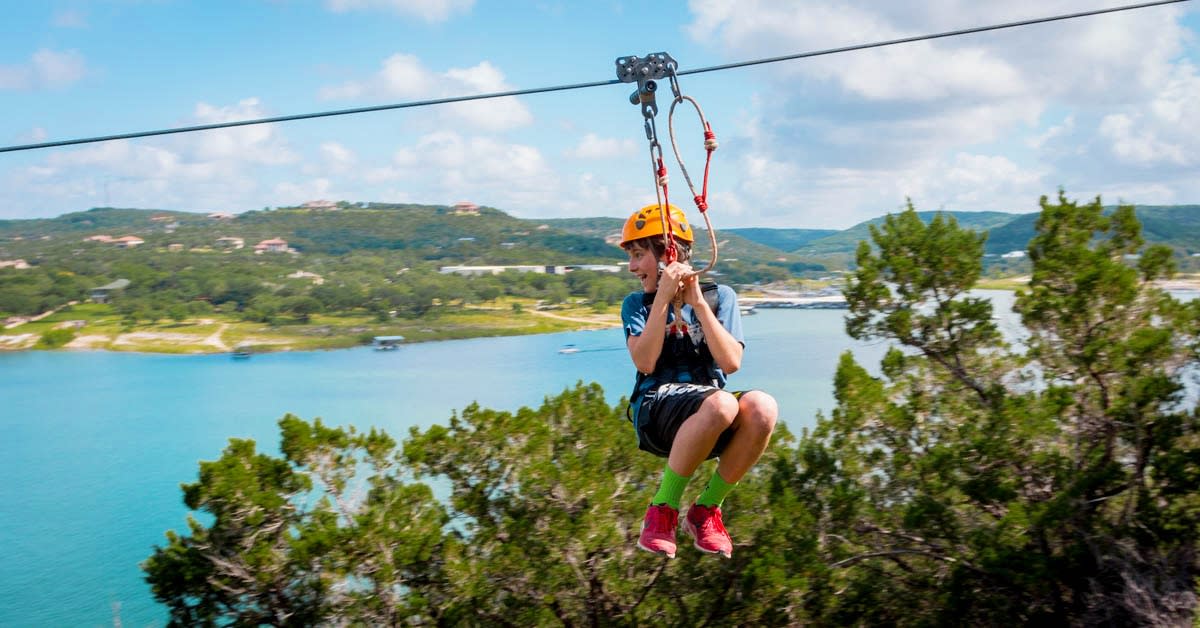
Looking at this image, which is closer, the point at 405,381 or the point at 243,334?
the point at 405,381

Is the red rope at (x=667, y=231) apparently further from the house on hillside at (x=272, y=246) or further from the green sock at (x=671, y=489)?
the house on hillside at (x=272, y=246)

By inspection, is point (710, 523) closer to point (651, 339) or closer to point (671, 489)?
point (671, 489)

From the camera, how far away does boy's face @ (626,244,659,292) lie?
2834mm

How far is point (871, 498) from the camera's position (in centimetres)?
1196

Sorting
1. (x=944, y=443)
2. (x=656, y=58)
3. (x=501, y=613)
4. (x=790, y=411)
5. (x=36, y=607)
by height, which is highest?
(x=656, y=58)

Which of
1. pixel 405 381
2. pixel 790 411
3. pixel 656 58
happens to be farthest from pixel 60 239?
pixel 656 58

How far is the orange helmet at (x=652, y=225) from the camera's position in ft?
9.14

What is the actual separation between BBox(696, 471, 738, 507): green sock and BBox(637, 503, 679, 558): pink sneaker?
5.5 inches

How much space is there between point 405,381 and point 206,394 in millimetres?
12239

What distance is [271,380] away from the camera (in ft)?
192

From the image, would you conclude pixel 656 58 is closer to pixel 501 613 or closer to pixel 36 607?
pixel 501 613

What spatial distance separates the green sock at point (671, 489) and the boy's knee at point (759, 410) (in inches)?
12.1

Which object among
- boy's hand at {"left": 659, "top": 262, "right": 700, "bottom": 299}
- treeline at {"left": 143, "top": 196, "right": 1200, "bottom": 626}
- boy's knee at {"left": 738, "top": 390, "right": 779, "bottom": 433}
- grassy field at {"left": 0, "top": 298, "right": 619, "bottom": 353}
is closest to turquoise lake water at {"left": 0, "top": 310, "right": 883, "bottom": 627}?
grassy field at {"left": 0, "top": 298, "right": 619, "bottom": 353}

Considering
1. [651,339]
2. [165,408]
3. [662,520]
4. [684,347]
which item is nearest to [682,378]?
[684,347]
